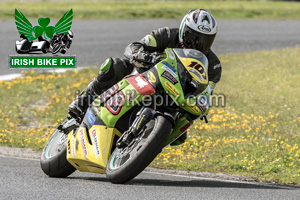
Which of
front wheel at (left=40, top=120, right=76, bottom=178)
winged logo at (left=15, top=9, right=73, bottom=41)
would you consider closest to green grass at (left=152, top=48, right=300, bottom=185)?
front wheel at (left=40, top=120, right=76, bottom=178)

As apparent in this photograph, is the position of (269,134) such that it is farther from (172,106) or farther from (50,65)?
(50,65)

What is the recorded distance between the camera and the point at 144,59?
20.9 ft

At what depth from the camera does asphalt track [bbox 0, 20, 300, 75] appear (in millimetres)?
17328

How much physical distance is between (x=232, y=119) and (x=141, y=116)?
4.31m

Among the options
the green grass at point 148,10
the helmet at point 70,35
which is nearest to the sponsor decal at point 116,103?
the helmet at point 70,35

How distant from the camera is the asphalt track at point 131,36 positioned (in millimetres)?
17328

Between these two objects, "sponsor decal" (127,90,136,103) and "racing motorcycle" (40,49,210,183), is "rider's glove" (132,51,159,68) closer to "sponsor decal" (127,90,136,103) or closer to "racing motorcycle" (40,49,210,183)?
"racing motorcycle" (40,49,210,183)

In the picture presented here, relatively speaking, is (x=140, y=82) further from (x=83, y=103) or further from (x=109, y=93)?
(x=83, y=103)

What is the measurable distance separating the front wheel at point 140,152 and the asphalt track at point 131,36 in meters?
9.65

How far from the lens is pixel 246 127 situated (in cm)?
952

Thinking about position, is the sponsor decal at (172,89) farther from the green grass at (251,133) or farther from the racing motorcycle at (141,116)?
the green grass at (251,133)

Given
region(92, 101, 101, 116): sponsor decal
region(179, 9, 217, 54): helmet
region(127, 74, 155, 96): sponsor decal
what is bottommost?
region(92, 101, 101, 116): sponsor decal


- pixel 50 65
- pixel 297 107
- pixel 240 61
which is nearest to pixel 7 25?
pixel 50 65

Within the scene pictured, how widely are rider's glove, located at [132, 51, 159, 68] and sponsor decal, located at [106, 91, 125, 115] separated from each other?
0.39m
